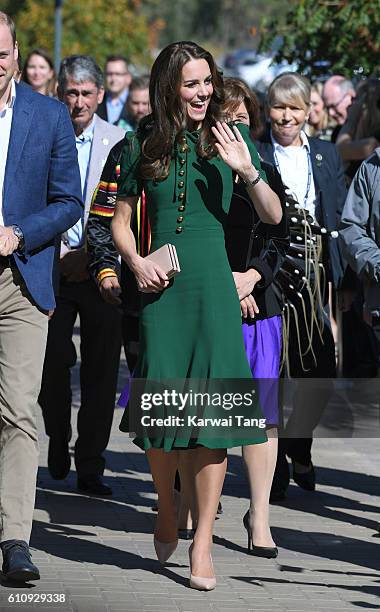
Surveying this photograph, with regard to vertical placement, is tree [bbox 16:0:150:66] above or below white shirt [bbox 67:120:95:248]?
above

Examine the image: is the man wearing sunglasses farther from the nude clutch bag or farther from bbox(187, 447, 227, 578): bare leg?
bbox(187, 447, 227, 578): bare leg

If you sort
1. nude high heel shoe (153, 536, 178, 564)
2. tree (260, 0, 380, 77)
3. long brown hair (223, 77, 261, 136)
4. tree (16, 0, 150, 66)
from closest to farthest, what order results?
nude high heel shoe (153, 536, 178, 564) → long brown hair (223, 77, 261, 136) → tree (260, 0, 380, 77) → tree (16, 0, 150, 66)

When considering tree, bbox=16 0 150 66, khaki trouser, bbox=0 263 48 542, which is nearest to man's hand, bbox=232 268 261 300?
khaki trouser, bbox=0 263 48 542

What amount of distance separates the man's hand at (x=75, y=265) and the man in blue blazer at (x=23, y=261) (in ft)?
4.36

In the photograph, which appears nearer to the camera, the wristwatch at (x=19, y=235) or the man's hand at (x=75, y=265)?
the wristwatch at (x=19, y=235)

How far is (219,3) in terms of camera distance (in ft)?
231

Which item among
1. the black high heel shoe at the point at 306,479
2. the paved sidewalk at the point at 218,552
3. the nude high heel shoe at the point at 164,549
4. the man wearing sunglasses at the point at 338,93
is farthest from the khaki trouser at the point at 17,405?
the man wearing sunglasses at the point at 338,93

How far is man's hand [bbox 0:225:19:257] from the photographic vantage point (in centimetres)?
589

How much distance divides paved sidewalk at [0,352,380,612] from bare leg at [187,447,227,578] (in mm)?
113

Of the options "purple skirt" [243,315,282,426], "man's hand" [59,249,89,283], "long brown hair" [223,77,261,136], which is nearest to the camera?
"long brown hair" [223,77,261,136]

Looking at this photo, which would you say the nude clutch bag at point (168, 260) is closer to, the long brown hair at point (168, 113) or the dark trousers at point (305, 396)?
the long brown hair at point (168, 113)

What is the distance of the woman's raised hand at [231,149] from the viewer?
5941mm

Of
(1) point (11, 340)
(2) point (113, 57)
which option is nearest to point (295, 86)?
(1) point (11, 340)

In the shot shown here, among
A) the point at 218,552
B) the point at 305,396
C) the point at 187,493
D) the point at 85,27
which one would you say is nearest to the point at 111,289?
the point at 187,493
